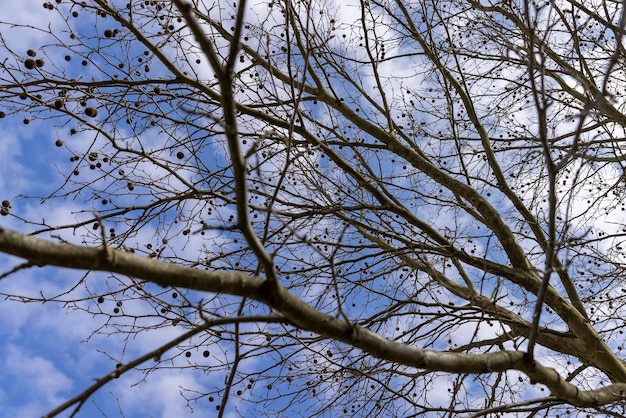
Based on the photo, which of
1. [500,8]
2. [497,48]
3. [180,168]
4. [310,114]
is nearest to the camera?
[180,168]

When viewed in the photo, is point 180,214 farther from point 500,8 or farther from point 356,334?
point 500,8

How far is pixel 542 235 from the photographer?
492 cm

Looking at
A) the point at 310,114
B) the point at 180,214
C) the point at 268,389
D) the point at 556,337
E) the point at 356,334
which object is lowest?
the point at 356,334

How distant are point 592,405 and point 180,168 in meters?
3.12

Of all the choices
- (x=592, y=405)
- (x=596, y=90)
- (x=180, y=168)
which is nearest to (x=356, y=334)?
(x=592, y=405)

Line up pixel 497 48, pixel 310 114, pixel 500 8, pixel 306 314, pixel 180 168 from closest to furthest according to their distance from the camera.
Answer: pixel 306 314 < pixel 180 168 < pixel 310 114 < pixel 500 8 < pixel 497 48

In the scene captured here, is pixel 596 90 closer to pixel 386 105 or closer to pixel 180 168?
pixel 386 105

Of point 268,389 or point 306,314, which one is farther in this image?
point 268,389

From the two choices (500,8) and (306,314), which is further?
(500,8)

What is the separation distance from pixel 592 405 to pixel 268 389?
2.43 m

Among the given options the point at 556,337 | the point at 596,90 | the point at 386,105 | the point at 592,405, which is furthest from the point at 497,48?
the point at 592,405

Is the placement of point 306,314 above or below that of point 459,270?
below

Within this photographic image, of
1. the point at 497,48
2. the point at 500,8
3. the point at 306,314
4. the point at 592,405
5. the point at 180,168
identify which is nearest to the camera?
the point at 306,314

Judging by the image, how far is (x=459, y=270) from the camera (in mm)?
5039
